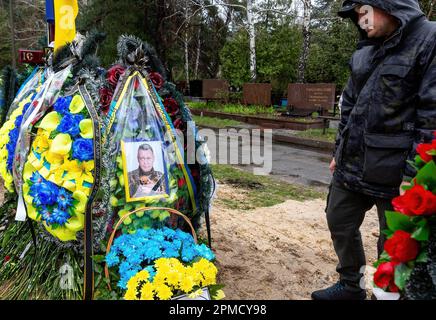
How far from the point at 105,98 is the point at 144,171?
52cm

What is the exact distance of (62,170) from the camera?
2.38m

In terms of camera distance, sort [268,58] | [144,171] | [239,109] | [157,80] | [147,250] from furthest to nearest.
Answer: [268,58] → [239,109] → [157,80] → [144,171] → [147,250]

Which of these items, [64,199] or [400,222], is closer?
[400,222]

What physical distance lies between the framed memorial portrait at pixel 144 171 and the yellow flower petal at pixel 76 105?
33 cm

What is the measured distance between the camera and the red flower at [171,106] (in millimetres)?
2725

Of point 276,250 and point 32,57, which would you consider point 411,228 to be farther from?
point 32,57

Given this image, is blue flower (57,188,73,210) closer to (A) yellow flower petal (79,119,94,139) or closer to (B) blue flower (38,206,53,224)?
(B) blue flower (38,206,53,224)

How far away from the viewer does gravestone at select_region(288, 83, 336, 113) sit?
41.7 ft

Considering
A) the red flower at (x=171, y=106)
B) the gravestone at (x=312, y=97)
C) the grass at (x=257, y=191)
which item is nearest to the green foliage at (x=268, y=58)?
the gravestone at (x=312, y=97)

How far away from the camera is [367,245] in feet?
12.1

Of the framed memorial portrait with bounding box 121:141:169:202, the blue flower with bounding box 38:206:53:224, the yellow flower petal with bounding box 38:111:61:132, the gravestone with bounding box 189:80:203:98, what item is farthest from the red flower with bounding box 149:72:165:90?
the gravestone with bounding box 189:80:203:98

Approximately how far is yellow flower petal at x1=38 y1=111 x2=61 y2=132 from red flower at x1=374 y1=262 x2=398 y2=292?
6.28 ft

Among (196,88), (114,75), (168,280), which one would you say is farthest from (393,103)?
(196,88)

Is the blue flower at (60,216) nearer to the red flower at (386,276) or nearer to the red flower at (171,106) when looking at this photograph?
the red flower at (171,106)
